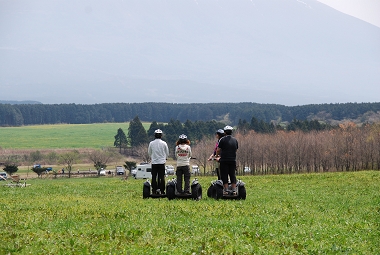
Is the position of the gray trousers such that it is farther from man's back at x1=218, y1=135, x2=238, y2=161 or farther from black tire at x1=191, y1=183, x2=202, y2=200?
man's back at x1=218, y1=135, x2=238, y2=161

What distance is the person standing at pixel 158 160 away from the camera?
23281 mm

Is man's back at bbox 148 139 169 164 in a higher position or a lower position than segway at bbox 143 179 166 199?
higher

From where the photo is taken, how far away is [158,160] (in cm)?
2325

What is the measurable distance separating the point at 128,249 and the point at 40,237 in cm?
227

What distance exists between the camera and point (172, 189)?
75.0 ft

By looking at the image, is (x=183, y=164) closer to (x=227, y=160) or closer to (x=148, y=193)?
(x=227, y=160)

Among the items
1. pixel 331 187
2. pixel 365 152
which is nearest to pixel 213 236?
pixel 331 187

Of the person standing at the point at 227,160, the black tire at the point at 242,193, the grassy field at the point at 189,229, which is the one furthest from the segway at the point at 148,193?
the black tire at the point at 242,193

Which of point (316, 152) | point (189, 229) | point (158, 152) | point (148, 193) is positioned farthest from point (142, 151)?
point (189, 229)

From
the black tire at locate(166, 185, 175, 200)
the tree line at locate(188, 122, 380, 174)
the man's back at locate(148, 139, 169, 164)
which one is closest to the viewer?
the black tire at locate(166, 185, 175, 200)

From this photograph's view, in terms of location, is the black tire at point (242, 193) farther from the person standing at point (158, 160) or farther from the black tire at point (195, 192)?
the person standing at point (158, 160)

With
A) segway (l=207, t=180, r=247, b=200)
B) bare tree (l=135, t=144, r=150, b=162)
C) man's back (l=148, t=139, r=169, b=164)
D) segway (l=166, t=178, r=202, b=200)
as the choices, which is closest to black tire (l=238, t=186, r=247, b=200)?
segway (l=207, t=180, r=247, b=200)

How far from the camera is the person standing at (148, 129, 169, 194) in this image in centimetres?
2328

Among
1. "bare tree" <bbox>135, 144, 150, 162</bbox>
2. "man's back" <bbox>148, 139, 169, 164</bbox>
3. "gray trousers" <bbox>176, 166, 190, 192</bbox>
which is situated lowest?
"bare tree" <bbox>135, 144, 150, 162</bbox>
